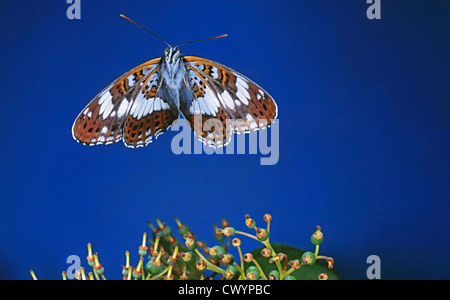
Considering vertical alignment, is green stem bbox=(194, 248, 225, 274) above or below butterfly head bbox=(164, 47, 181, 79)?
below

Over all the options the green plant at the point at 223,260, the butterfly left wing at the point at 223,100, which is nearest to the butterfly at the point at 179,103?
the butterfly left wing at the point at 223,100

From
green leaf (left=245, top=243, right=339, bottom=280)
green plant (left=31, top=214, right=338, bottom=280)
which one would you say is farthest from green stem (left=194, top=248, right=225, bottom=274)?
green leaf (left=245, top=243, right=339, bottom=280)

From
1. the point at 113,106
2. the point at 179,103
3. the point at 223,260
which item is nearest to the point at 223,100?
the point at 179,103

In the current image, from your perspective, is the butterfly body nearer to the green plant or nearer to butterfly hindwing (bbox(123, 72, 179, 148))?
butterfly hindwing (bbox(123, 72, 179, 148))

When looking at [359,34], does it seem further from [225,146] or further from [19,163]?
[19,163]

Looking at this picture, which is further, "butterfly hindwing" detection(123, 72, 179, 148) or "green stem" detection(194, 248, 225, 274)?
"butterfly hindwing" detection(123, 72, 179, 148)

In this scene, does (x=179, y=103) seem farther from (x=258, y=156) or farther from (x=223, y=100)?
(x=258, y=156)
